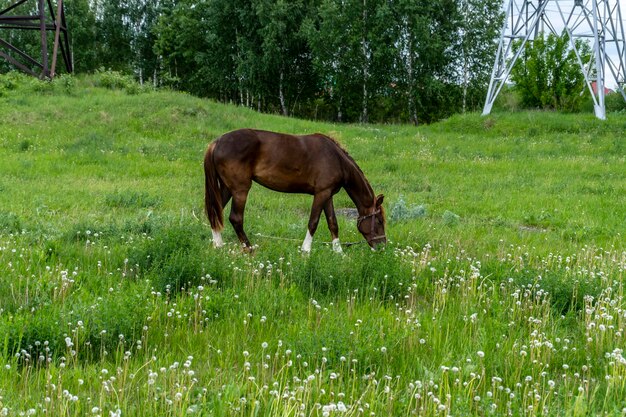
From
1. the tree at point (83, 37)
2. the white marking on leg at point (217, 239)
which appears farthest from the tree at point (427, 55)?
the white marking on leg at point (217, 239)

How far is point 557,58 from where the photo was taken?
1332 inches

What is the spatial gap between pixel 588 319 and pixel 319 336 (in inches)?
95.3

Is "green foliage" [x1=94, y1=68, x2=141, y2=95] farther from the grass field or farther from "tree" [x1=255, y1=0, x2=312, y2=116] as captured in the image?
"tree" [x1=255, y1=0, x2=312, y2=116]

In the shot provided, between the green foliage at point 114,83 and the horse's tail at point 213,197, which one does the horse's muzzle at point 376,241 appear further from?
the green foliage at point 114,83

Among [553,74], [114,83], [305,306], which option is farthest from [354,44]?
[305,306]

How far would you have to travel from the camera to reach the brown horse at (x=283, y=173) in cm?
873

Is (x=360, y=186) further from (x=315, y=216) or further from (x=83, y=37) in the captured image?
(x=83, y=37)

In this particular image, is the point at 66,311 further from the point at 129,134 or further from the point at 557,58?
the point at 557,58

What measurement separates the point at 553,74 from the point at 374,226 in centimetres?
2996

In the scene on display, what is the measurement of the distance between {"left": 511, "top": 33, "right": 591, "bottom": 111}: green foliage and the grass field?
69.3ft

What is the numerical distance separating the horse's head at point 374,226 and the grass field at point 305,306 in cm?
52

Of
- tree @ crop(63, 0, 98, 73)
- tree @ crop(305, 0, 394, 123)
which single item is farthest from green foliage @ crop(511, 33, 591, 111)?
tree @ crop(63, 0, 98, 73)

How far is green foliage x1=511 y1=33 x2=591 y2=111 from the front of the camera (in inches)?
1332

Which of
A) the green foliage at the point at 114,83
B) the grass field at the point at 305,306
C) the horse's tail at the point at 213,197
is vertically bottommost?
the grass field at the point at 305,306
